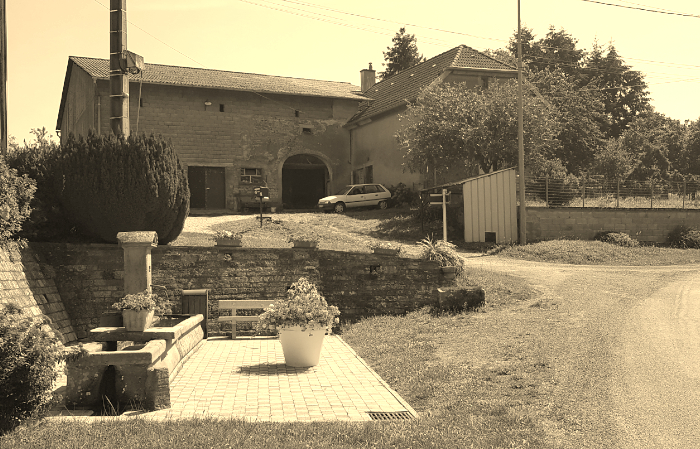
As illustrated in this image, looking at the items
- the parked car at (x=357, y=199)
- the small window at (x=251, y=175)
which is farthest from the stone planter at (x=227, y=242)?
the small window at (x=251, y=175)

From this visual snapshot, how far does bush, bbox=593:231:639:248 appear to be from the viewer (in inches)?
925

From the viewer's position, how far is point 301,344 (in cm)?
955

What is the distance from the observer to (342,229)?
24.9m

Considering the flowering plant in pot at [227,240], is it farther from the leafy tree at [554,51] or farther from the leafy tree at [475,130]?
the leafy tree at [554,51]

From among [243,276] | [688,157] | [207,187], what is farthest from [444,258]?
[688,157]

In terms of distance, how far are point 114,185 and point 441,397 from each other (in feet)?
27.9

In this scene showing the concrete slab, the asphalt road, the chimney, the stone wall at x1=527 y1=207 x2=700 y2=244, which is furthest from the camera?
the chimney

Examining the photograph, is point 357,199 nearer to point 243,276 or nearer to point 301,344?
point 243,276

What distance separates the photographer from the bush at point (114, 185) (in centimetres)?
1323

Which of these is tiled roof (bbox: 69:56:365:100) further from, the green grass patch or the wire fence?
the green grass patch

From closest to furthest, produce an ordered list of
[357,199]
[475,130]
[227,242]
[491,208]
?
[227,242] < [491,208] < [475,130] < [357,199]

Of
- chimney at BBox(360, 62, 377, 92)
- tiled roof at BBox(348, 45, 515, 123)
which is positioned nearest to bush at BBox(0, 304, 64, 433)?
tiled roof at BBox(348, 45, 515, 123)

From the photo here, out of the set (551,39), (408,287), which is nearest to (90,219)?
(408,287)

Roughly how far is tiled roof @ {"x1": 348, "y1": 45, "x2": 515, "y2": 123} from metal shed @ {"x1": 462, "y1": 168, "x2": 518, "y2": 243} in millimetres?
7735
